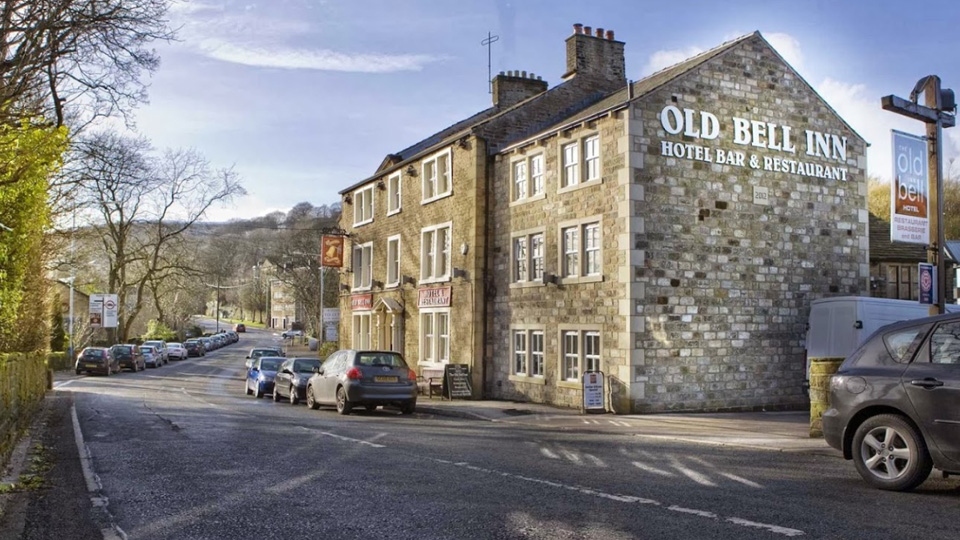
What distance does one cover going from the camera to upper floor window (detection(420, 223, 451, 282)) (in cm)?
2779

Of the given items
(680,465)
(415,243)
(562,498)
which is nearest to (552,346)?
(415,243)

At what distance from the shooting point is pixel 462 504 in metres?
7.80

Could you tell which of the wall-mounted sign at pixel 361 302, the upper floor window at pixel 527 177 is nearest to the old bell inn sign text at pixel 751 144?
the upper floor window at pixel 527 177

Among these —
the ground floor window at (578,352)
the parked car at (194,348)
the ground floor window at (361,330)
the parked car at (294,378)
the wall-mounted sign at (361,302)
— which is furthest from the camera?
the parked car at (194,348)

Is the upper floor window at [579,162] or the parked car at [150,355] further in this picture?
the parked car at [150,355]

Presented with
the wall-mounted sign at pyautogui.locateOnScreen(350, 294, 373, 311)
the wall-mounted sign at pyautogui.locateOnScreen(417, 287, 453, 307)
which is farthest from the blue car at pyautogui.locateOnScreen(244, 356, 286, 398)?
the wall-mounted sign at pyautogui.locateOnScreen(350, 294, 373, 311)

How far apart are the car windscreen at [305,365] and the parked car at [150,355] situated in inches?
1426

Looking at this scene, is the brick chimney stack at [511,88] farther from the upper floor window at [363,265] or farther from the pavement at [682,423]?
the pavement at [682,423]

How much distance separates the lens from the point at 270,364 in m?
28.8

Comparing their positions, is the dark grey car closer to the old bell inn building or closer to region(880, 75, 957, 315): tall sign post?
region(880, 75, 957, 315): tall sign post

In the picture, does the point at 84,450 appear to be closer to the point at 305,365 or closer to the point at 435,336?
the point at 305,365

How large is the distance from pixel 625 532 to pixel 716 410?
1460cm

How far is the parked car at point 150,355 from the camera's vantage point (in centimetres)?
5788

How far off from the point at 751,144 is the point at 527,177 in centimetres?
610
